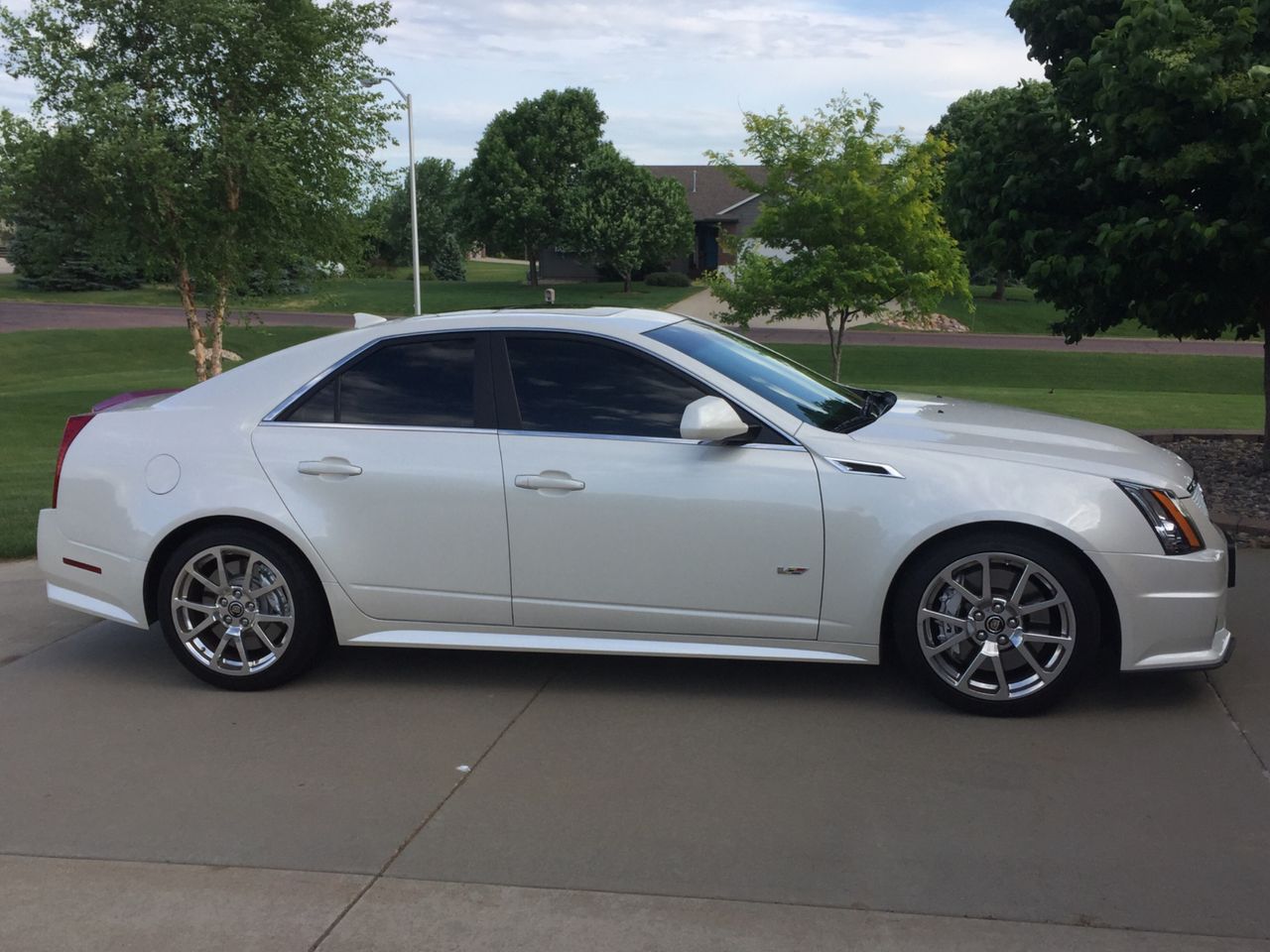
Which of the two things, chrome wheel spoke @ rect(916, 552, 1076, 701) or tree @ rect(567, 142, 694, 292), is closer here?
chrome wheel spoke @ rect(916, 552, 1076, 701)

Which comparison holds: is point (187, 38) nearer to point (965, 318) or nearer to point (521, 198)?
point (965, 318)

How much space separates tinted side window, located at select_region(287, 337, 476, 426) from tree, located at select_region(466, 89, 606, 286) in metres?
57.9

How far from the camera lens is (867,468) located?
5109mm

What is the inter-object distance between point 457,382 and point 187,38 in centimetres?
1408

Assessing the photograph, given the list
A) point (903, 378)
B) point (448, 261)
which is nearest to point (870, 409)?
point (903, 378)

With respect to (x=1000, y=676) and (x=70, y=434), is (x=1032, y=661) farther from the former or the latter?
(x=70, y=434)

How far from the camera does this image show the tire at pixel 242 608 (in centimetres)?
553

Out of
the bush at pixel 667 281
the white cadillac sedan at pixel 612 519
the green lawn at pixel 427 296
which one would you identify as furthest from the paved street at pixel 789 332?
the white cadillac sedan at pixel 612 519

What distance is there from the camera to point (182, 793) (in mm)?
4523

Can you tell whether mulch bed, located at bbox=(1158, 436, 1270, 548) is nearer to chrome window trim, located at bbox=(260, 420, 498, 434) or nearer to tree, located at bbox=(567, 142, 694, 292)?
chrome window trim, located at bbox=(260, 420, 498, 434)

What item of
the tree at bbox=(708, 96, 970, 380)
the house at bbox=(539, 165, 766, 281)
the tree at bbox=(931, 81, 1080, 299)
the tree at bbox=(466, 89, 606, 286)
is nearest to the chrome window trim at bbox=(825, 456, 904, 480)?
the tree at bbox=(931, 81, 1080, 299)

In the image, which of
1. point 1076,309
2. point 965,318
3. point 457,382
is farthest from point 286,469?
point 965,318

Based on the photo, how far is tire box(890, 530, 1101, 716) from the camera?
4969 millimetres

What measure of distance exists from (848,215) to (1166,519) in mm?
14772
